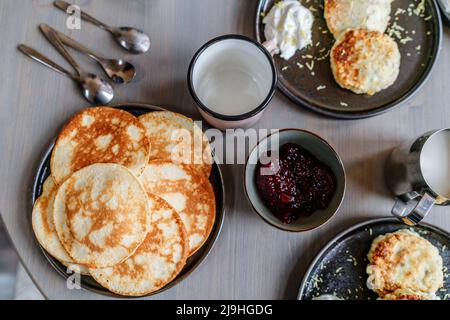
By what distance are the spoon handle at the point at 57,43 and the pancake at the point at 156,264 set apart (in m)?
0.44

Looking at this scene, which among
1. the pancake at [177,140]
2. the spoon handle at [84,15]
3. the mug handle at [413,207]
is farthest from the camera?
the spoon handle at [84,15]

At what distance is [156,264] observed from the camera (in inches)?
41.0

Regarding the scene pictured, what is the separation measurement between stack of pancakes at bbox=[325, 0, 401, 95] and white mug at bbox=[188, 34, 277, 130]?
8.4 inches

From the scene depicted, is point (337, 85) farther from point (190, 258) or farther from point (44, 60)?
point (44, 60)

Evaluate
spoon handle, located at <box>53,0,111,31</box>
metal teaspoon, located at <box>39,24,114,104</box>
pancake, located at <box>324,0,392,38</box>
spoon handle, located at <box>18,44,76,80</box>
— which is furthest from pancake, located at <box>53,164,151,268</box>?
pancake, located at <box>324,0,392,38</box>

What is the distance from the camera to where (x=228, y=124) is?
1.06 meters

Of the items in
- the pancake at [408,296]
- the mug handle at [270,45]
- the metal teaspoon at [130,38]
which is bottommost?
the pancake at [408,296]

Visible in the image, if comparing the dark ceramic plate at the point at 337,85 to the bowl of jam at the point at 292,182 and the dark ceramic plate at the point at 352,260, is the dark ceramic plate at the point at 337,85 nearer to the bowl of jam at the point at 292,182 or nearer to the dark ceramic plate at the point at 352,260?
the bowl of jam at the point at 292,182

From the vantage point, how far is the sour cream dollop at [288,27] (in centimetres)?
114

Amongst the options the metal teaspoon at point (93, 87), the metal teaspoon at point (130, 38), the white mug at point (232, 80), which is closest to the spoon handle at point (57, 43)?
the metal teaspoon at point (93, 87)

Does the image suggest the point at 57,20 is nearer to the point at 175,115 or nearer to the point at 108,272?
the point at 175,115
